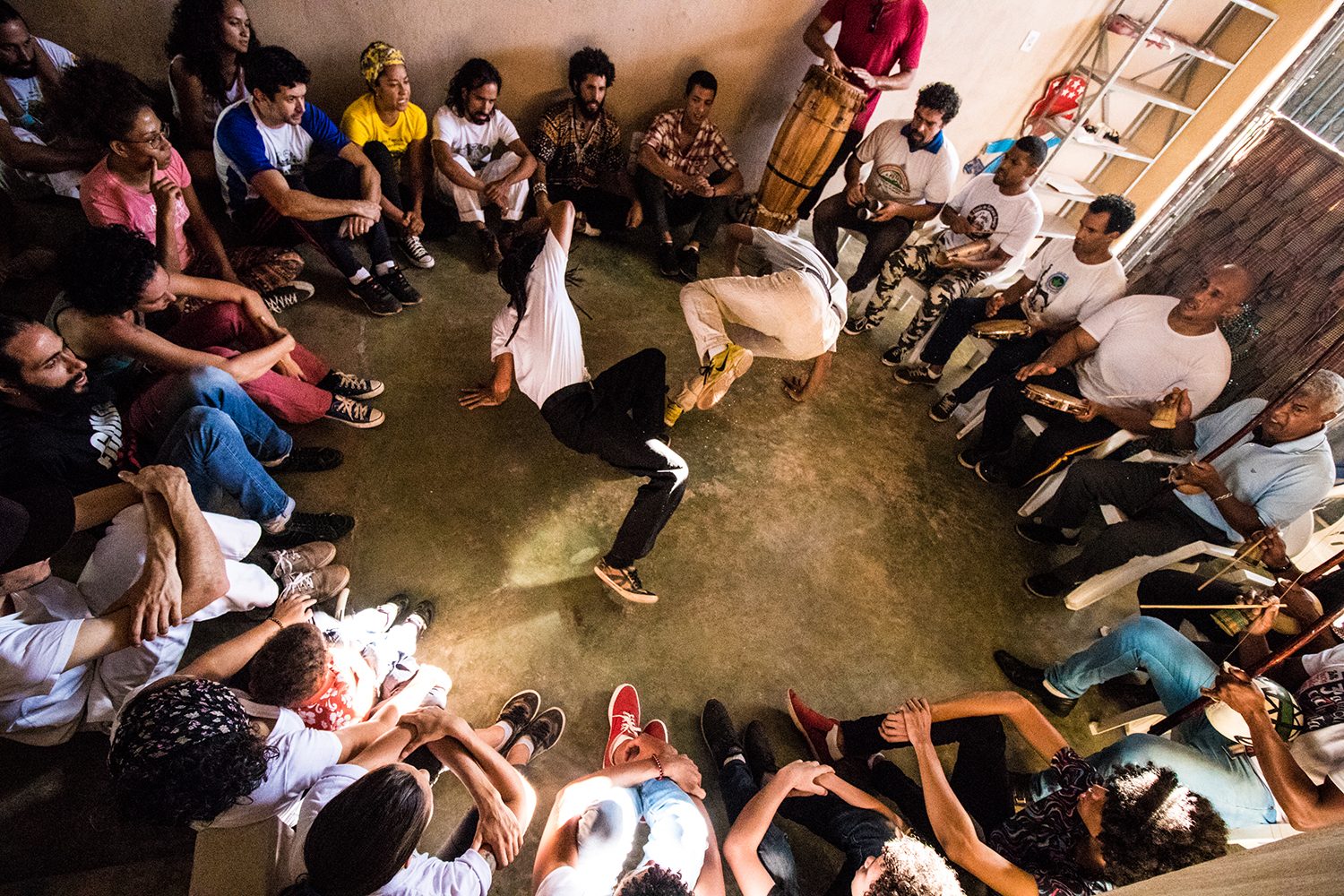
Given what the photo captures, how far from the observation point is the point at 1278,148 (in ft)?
10.7

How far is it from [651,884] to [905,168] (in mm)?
4130

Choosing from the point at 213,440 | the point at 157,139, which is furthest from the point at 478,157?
the point at 213,440

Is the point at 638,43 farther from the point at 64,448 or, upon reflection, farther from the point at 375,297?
the point at 64,448

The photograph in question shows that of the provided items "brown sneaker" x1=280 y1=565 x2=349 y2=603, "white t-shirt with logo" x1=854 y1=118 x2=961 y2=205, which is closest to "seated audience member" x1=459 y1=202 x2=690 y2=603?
"brown sneaker" x1=280 y1=565 x2=349 y2=603

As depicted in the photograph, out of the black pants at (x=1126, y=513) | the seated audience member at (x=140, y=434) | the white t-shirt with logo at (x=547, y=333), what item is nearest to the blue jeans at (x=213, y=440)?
the seated audience member at (x=140, y=434)

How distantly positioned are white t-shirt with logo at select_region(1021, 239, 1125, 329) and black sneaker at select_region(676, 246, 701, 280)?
2.12m

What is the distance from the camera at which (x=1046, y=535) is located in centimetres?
331

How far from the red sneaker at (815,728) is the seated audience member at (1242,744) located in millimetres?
746

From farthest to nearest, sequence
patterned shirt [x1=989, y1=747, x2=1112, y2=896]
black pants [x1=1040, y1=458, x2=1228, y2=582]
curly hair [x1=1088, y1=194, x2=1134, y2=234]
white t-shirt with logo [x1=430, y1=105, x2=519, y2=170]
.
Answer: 1. white t-shirt with logo [x1=430, y1=105, x2=519, y2=170]
2. curly hair [x1=1088, y1=194, x2=1134, y2=234]
3. black pants [x1=1040, y1=458, x2=1228, y2=582]
4. patterned shirt [x1=989, y1=747, x2=1112, y2=896]

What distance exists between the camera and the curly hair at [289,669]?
1509 millimetres

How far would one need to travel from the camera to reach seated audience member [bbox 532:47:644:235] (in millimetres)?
3721

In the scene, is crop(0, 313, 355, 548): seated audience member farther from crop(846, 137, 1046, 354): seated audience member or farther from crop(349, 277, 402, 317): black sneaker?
crop(846, 137, 1046, 354): seated audience member

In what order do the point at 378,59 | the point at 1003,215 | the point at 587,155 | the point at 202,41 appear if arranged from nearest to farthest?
the point at 202,41 < the point at 378,59 < the point at 1003,215 < the point at 587,155

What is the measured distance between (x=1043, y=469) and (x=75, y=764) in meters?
4.36
